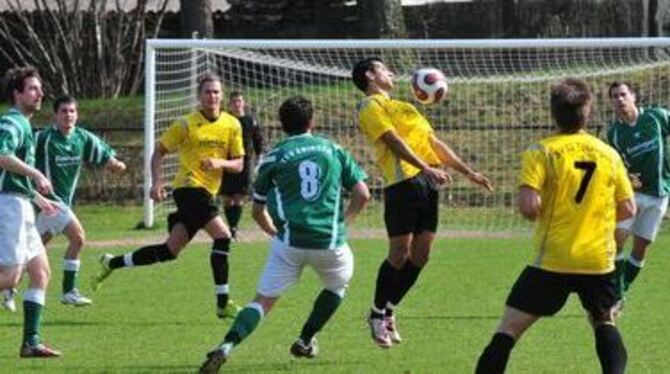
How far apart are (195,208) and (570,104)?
17.1 feet

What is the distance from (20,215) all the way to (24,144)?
1.59ft

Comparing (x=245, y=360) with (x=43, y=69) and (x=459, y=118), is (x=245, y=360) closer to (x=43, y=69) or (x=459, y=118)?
(x=459, y=118)

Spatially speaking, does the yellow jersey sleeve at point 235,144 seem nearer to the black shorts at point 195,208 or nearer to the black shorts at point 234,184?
the black shorts at point 195,208

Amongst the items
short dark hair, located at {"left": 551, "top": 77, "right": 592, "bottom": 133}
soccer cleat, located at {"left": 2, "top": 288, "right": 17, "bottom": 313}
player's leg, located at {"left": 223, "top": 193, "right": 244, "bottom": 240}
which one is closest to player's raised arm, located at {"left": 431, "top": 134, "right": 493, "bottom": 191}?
short dark hair, located at {"left": 551, "top": 77, "right": 592, "bottom": 133}

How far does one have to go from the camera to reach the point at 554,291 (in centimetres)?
806

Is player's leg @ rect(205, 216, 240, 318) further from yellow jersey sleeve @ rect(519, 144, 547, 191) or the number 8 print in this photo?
yellow jersey sleeve @ rect(519, 144, 547, 191)

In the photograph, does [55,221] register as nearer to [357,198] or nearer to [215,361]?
[357,198]

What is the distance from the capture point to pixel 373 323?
35.3 ft

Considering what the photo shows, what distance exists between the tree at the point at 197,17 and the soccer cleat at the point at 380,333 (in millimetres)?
19418

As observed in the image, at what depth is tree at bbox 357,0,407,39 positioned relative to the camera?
29016mm

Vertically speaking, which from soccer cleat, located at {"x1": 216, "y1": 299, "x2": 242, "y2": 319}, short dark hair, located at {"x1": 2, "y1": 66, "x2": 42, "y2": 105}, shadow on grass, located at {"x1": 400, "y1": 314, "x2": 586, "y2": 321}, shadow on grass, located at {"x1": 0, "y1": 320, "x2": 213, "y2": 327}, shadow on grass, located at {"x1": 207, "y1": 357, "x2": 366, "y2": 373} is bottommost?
shadow on grass, located at {"x1": 400, "y1": 314, "x2": 586, "y2": 321}

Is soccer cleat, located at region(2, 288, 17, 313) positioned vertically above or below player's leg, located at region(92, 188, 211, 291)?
below

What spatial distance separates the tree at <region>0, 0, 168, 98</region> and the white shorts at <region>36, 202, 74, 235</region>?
17.2 meters

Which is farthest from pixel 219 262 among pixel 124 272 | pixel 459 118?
pixel 459 118
